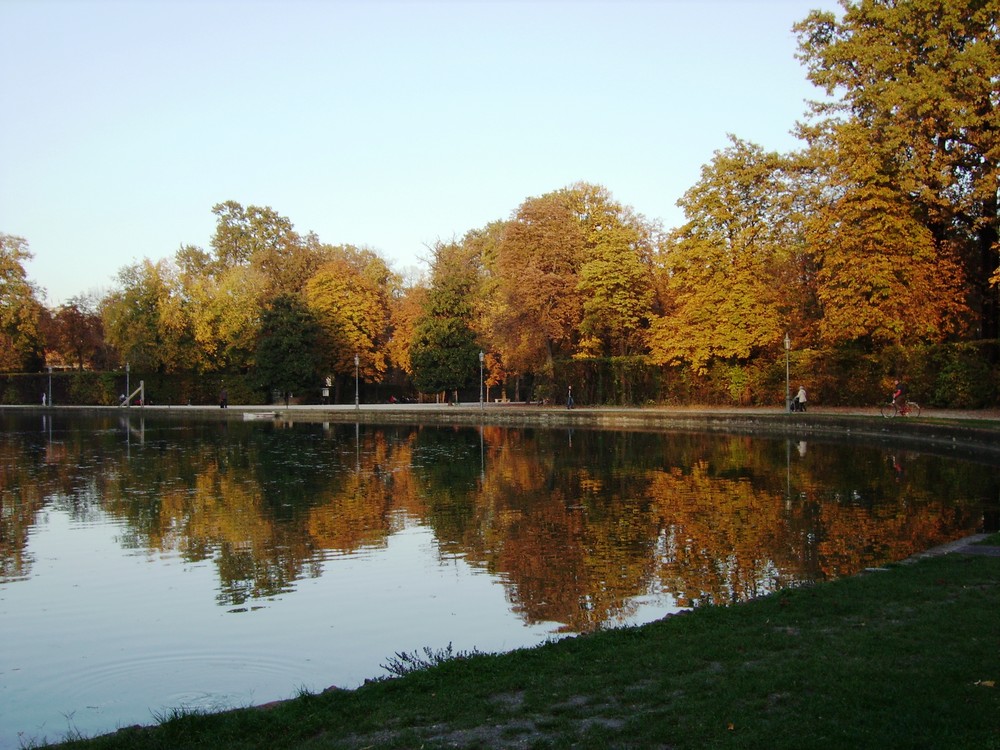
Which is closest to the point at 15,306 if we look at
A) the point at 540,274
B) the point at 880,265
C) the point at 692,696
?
the point at 540,274

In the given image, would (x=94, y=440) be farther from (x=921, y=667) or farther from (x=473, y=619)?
(x=921, y=667)

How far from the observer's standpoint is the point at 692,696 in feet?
16.6

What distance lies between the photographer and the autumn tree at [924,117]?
30250 mm

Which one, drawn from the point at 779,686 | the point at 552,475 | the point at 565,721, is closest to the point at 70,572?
the point at 565,721

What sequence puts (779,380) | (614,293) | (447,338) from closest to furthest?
(779,380) → (614,293) → (447,338)

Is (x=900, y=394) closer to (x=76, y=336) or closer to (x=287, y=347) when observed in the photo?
(x=287, y=347)

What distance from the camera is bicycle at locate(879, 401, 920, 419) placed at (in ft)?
102

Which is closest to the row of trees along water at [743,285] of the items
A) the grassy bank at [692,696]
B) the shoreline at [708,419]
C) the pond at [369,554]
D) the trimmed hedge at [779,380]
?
the trimmed hedge at [779,380]

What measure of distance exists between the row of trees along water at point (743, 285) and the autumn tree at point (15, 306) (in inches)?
312

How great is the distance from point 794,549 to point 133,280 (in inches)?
2579

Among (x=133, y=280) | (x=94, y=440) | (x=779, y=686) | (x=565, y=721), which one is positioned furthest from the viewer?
(x=133, y=280)

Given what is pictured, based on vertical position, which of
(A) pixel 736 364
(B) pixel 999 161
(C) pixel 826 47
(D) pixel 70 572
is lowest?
(D) pixel 70 572

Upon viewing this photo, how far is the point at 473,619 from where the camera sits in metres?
8.45

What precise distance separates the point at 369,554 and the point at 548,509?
13.9 ft
